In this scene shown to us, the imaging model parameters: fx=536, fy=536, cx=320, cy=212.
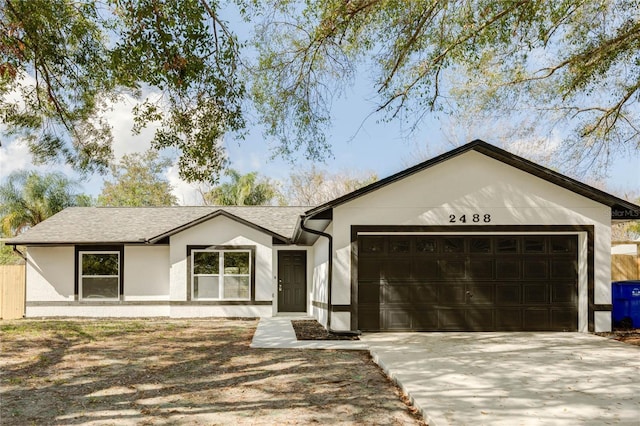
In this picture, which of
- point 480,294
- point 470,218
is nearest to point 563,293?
point 480,294

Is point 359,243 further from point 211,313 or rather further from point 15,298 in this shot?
point 15,298

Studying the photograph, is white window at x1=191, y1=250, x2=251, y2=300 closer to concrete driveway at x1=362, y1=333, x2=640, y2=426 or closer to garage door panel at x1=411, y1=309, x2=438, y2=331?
concrete driveway at x1=362, y1=333, x2=640, y2=426

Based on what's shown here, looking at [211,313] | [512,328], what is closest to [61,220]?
[211,313]

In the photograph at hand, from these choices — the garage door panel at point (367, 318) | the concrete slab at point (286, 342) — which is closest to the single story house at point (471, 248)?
the garage door panel at point (367, 318)

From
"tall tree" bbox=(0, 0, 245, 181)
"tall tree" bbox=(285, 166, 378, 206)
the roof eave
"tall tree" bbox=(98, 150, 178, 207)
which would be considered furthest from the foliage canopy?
"tall tree" bbox=(98, 150, 178, 207)

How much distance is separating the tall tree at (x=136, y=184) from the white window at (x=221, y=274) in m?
20.5

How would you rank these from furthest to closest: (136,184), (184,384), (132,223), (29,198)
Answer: (136,184) < (29,198) < (132,223) < (184,384)

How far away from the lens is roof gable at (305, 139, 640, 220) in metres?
12.1

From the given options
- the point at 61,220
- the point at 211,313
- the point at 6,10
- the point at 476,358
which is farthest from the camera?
the point at 61,220

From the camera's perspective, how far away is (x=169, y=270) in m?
17.5

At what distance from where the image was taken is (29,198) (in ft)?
88.1

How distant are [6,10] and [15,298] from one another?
12.1 meters

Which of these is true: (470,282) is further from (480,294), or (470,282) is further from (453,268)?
(453,268)

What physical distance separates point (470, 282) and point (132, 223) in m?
12.3
